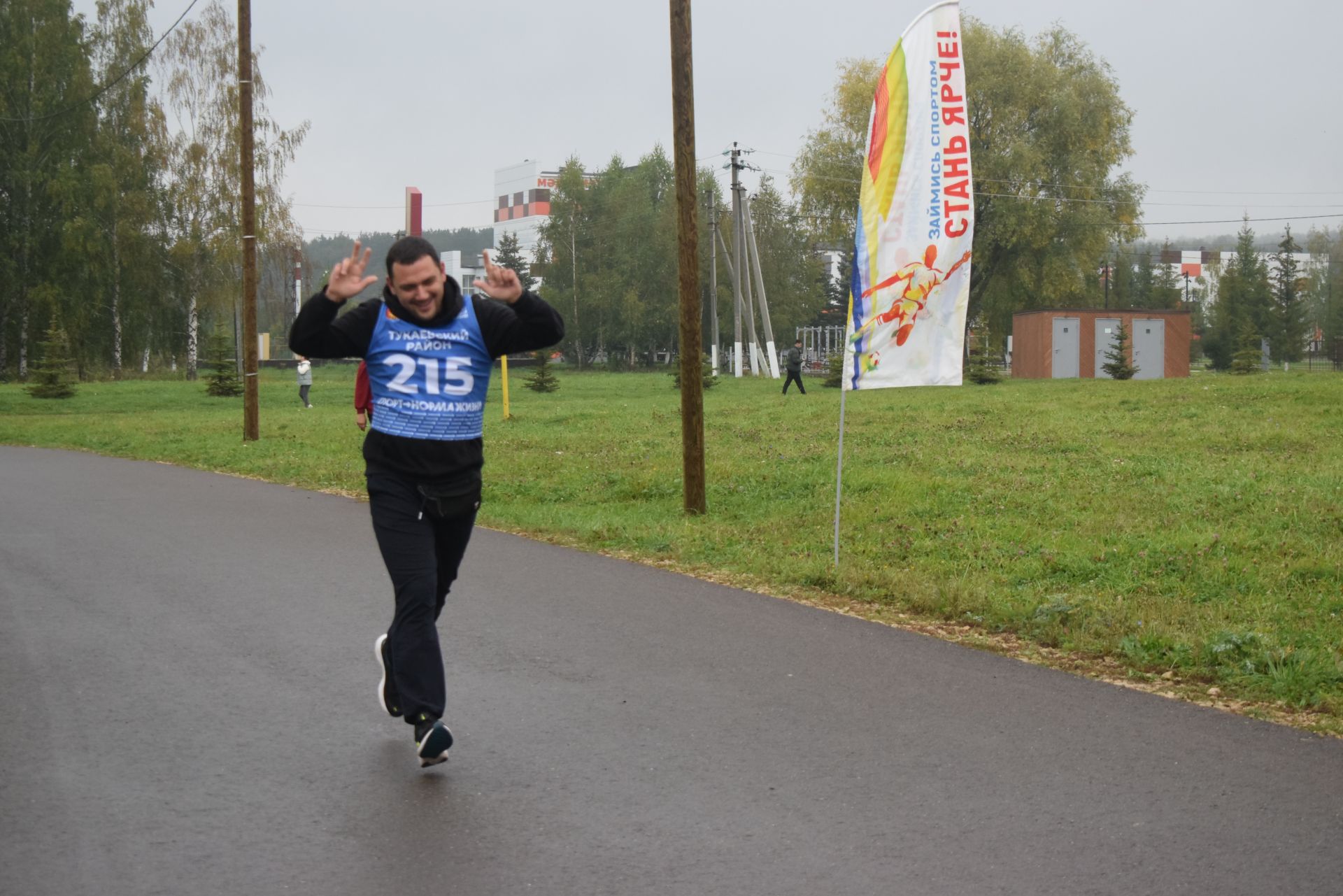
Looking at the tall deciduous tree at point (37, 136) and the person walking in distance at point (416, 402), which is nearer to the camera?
the person walking in distance at point (416, 402)

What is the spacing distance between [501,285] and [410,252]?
0.35 meters

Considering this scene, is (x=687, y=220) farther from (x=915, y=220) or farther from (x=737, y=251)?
(x=737, y=251)

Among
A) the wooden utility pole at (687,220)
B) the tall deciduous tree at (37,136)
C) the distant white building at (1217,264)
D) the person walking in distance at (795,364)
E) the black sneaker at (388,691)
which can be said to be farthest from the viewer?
the distant white building at (1217,264)

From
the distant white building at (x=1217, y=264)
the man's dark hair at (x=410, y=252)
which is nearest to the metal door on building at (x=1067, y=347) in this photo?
the man's dark hair at (x=410, y=252)

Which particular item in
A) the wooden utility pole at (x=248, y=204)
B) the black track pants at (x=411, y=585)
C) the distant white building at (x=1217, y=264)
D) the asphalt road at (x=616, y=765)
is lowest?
the asphalt road at (x=616, y=765)

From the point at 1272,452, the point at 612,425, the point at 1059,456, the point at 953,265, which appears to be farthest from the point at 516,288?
the point at 612,425

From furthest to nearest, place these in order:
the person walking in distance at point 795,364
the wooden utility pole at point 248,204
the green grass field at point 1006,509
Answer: the person walking in distance at point 795,364, the wooden utility pole at point 248,204, the green grass field at point 1006,509

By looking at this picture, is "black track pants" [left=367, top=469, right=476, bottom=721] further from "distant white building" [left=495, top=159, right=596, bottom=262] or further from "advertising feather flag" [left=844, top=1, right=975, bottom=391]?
"distant white building" [left=495, top=159, right=596, bottom=262]

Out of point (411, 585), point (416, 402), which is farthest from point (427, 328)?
point (411, 585)

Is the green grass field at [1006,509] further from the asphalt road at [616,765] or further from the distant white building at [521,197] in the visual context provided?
the distant white building at [521,197]

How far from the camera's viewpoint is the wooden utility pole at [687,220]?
12.2 meters

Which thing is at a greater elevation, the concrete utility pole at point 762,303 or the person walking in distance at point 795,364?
the concrete utility pole at point 762,303

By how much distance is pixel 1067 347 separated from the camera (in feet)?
159

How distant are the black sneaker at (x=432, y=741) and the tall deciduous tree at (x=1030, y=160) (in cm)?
5118
